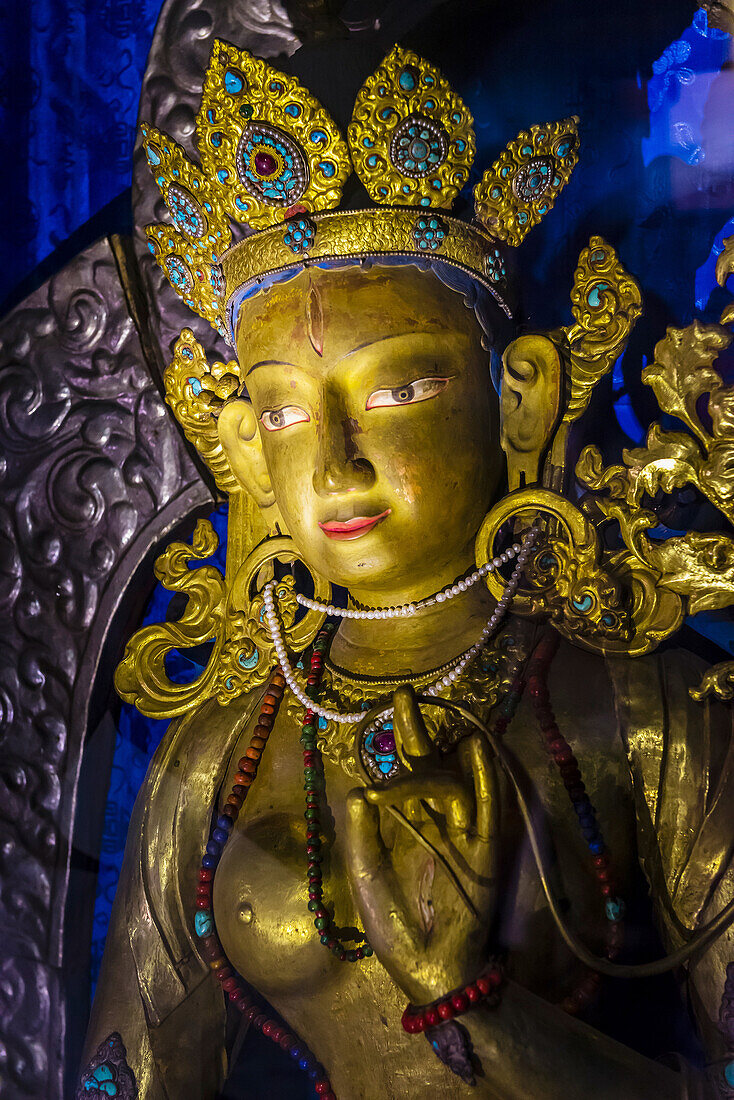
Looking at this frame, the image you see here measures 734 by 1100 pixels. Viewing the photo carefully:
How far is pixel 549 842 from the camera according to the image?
4.83 feet

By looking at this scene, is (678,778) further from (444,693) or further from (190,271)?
(190,271)

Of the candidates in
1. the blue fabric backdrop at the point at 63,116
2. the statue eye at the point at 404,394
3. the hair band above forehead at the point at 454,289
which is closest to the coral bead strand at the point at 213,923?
the statue eye at the point at 404,394

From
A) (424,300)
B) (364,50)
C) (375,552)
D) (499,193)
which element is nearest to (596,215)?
(499,193)

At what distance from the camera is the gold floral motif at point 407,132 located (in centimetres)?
151

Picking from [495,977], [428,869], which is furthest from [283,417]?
[495,977]

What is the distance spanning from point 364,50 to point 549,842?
1.13 metres

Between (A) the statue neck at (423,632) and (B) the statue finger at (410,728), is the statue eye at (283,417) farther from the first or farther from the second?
(B) the statue finger at (410,728)

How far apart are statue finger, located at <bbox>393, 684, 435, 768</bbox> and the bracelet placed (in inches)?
10.8

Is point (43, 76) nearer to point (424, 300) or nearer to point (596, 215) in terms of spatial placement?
point (424, 300)

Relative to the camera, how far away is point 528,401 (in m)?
1.65

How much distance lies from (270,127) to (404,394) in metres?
0.41

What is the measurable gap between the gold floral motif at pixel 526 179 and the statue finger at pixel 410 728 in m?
0.70

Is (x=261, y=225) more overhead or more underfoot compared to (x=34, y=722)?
more overhead

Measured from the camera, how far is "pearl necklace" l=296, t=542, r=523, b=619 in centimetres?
161
